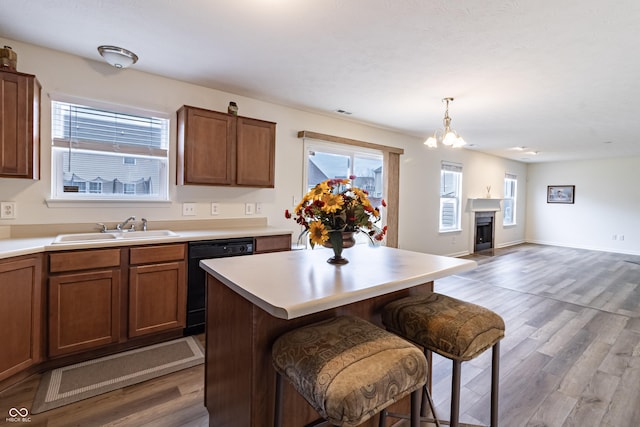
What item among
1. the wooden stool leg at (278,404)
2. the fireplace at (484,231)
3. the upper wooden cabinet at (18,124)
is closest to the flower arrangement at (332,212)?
the wooden stool leg at (278,404)

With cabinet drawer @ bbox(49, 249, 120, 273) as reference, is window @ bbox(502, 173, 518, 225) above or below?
above

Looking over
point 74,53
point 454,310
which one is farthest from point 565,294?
point 74,53

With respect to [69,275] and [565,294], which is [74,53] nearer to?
[69,275]

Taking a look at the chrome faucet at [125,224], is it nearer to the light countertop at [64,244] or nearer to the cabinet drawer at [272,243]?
the light countertop at [64,244]

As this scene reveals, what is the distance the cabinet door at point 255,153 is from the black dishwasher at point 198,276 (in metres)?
0.77

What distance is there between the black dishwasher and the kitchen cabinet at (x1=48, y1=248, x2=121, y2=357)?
0.52m

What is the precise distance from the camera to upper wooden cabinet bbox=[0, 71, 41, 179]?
2107 mm

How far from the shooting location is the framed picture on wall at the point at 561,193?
8133mm

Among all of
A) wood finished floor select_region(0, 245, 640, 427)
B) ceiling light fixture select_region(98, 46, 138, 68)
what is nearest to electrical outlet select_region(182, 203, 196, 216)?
ceiling light fixture select_region(98, 46, 138, 68)

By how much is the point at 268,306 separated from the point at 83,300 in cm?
196

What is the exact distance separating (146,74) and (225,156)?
103 cm

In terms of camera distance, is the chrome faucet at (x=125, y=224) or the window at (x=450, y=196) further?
the window at (x=450, y=196)

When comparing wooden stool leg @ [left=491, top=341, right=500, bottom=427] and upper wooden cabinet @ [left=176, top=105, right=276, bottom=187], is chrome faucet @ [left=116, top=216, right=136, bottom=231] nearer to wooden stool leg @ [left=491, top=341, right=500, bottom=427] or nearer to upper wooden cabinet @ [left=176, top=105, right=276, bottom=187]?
upper wooden cabinet @ [left=176, top=105, right=276, bottom=187]

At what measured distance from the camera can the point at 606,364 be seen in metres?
2.42
